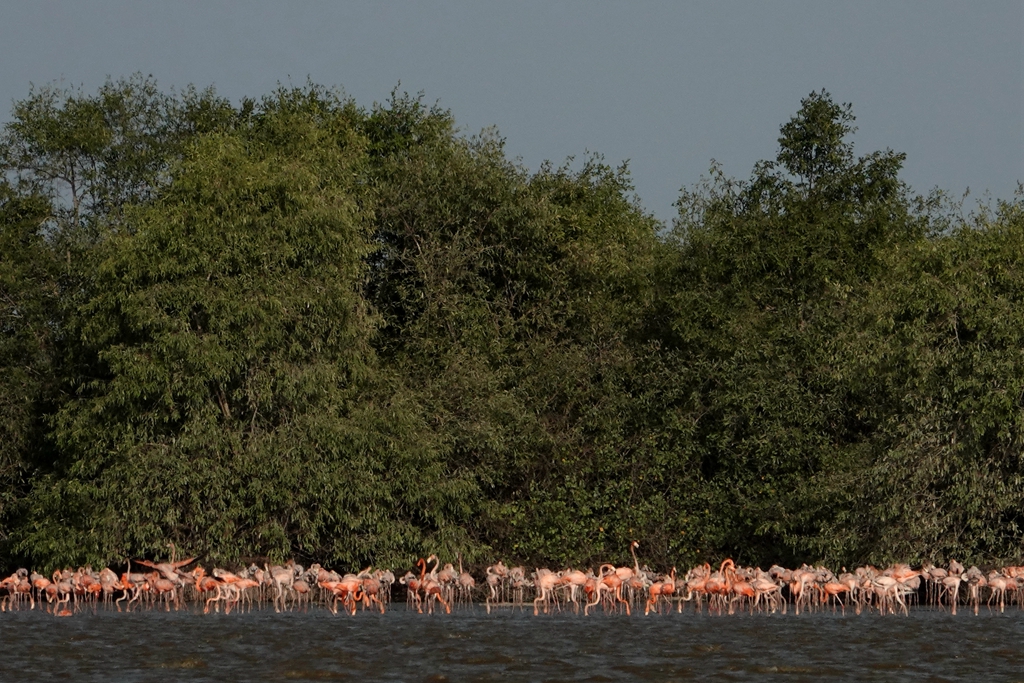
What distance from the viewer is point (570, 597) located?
3788 centimetres

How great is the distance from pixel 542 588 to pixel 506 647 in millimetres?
9277

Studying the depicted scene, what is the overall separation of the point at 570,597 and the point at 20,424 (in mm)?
16662

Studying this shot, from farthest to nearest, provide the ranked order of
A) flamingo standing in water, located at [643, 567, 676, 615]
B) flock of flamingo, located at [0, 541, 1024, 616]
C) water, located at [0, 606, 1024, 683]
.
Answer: flamingo standing in water, located at [643, 567, 676, 615]
flock of flamingo, located at [0, 541, 1024, 616]
water, located at [0, 606, 1024, 683]

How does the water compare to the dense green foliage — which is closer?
the water

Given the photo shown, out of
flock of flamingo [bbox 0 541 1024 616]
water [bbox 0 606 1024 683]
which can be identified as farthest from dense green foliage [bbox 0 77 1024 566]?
water [bbox 0 606 1024 683]

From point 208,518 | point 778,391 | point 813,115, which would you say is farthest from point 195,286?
point 813,115

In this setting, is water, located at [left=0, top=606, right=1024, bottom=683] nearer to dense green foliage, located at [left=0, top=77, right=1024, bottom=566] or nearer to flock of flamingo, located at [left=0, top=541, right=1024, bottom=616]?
flock of flamingo, located at [left=0, top=541, right=1024, bottom=616]

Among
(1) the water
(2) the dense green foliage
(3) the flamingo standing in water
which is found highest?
(2) the dense green foliage

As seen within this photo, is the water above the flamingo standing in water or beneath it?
beneath

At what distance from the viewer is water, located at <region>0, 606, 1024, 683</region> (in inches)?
905

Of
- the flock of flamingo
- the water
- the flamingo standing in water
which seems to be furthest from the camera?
the flamingo standing in water

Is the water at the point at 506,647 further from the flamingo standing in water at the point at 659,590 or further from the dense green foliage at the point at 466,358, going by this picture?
the dense green foliage at the point at 466,358

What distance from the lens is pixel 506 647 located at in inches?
1082

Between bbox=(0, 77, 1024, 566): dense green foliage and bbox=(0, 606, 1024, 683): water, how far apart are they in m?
4.50
